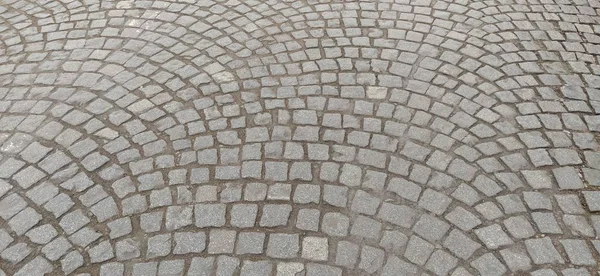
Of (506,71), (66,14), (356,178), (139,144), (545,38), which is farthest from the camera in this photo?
(66,14)

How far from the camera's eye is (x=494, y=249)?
10.8 feet

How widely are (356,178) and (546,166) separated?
1536 millimetres

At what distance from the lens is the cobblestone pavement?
331 centimetres

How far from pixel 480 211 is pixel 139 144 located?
9.08 feet

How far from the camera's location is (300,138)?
13.6ft

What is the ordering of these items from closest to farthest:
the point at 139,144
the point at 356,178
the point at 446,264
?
the point at 446,264 < the point at 356,178 < the point at 139,144

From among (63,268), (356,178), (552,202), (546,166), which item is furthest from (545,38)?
(63,268)

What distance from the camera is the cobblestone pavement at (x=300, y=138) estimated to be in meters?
3.31

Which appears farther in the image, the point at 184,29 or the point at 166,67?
the point at 184,29

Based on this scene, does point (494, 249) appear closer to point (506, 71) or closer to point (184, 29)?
point (506, 71)

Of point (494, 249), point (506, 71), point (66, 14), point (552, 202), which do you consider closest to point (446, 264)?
point (494, 249)

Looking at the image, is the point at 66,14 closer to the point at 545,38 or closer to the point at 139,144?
the point at 139,144

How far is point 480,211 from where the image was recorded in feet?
11.6

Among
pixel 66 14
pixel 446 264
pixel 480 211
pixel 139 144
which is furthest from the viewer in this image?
pixel 66 14
